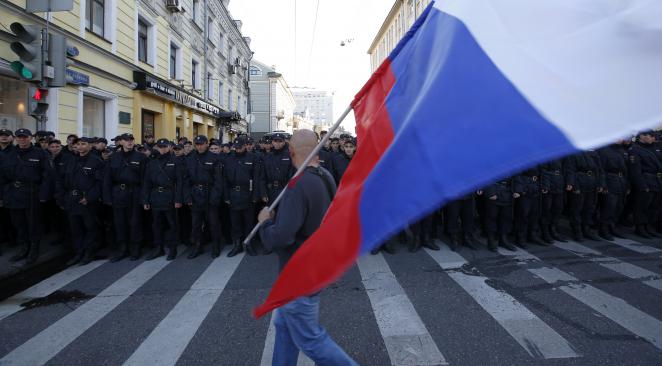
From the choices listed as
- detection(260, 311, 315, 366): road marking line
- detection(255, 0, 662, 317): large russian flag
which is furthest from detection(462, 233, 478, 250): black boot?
detection(255, 0, 662, 317): large russian flag

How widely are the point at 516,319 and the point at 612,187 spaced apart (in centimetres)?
539

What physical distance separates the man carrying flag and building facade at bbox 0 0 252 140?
26.5ft

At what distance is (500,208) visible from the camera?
6762 mm

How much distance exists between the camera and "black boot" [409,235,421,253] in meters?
6.61

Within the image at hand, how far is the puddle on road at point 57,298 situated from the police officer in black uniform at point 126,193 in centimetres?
154

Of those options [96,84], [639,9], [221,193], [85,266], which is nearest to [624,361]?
[639,9]

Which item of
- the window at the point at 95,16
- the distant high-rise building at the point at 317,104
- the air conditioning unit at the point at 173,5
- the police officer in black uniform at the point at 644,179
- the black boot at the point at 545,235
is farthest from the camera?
the distant high-rise building at the point at 317,104

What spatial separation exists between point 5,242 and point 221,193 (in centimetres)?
442

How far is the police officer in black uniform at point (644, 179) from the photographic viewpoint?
7.45 meters

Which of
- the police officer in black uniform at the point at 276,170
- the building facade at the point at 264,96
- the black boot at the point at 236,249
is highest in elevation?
the building facade at the point at 264,96

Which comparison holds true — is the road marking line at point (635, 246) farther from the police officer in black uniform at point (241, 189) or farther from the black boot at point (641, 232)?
the police officer in black uniform at point (241, 189)

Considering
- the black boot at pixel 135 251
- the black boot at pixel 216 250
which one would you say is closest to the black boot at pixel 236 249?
the black boot at pixel 216 250

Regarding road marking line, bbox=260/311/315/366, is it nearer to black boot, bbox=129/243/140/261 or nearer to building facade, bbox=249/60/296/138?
black boot, bbox=129/243/140/261

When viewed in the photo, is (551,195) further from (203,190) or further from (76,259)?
(76,259)
